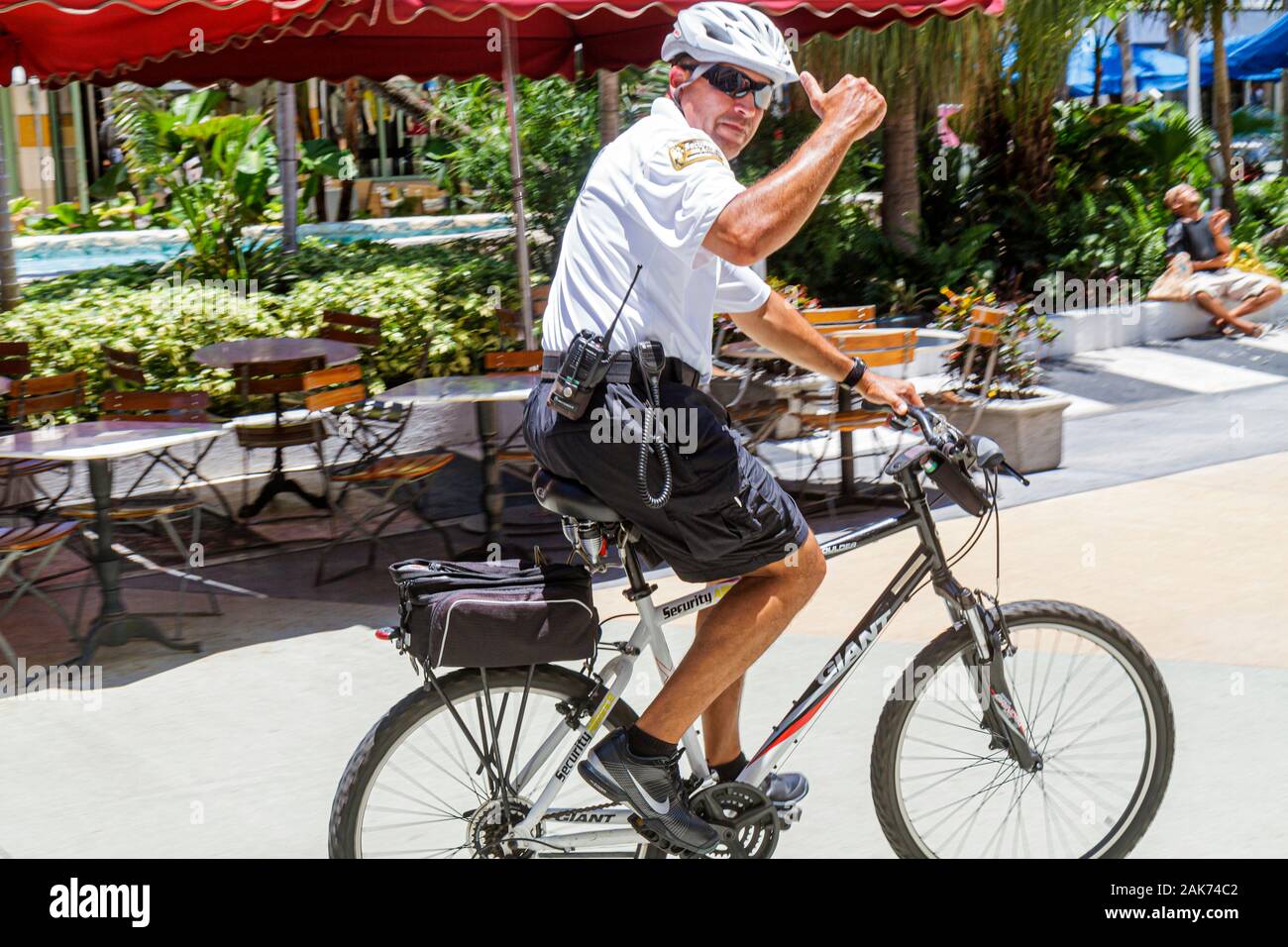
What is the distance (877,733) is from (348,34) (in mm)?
6634

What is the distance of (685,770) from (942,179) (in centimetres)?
1016

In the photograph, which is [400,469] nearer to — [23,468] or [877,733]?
[23,468]

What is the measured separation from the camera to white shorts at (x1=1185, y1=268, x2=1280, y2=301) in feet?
41.3

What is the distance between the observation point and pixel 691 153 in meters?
3.08

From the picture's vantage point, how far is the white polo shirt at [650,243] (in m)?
3.06

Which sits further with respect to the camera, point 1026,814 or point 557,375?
point 1026,814

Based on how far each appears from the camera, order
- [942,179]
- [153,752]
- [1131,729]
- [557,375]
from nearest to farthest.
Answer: [557,375] → [1131,729] → [153,752] → [942,179]

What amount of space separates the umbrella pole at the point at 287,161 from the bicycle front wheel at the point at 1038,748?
8672 mm

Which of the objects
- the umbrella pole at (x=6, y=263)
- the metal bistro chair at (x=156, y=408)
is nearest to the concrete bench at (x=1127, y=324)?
the metal bistro chair at (x=156, y=408)

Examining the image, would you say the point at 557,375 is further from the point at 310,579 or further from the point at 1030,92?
the point at 1030,92

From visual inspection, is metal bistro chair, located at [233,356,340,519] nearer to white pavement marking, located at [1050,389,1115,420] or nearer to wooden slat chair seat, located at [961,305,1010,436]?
wooden slat chair seat, located at [961,305,1010,436]

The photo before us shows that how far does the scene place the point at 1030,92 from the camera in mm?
13031

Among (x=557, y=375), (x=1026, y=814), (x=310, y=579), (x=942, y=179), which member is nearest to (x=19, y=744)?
(x=310, y=579)

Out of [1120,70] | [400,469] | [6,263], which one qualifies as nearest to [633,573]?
[400,469]
